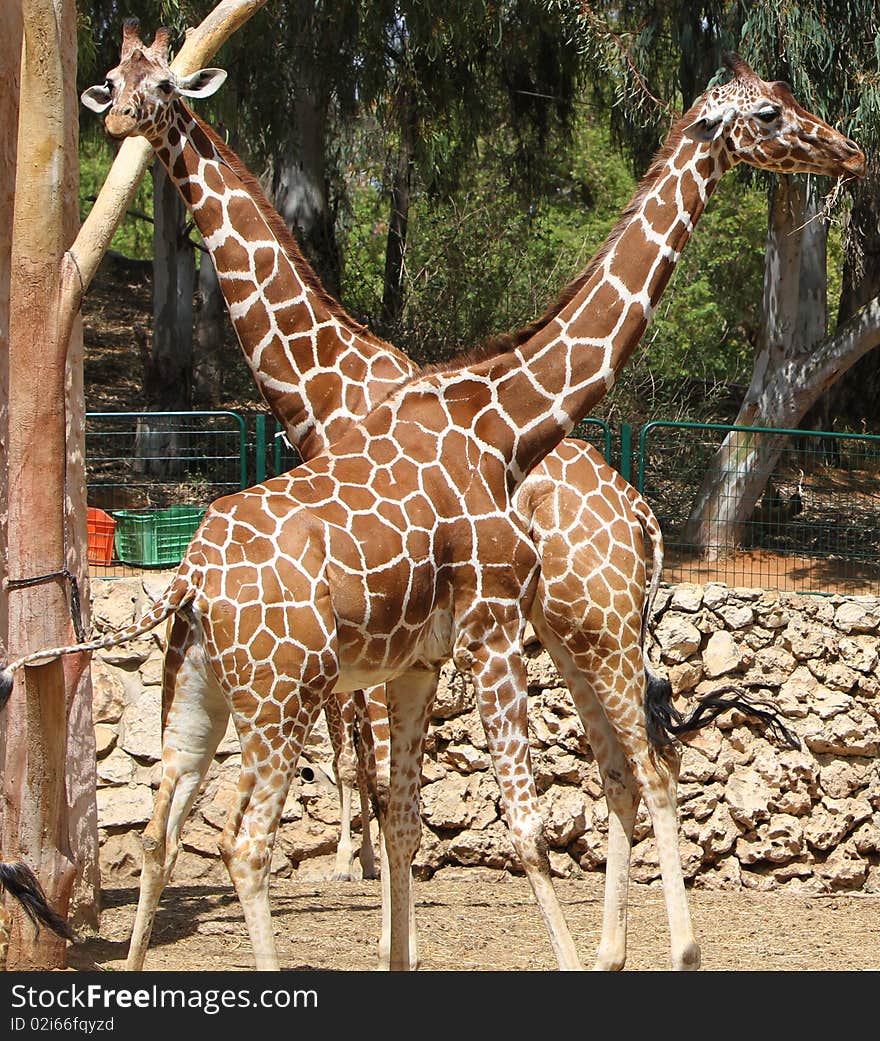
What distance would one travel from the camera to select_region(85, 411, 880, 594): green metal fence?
10.5 meters

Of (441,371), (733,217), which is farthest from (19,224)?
(733,217)

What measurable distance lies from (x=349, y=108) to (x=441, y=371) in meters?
9.91

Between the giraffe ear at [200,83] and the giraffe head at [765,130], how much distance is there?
2.08 m

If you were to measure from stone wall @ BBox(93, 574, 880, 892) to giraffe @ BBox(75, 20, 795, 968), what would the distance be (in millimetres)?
2904

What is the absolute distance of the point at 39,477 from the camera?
5855 millimetres

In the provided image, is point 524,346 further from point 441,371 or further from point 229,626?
point 229,626

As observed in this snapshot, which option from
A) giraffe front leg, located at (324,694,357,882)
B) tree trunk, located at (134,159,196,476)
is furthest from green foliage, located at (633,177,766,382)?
giraffe front leg, located at (324,694,357,882)

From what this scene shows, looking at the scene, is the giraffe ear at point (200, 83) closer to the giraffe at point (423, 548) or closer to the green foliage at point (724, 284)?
the giraffe at point (423, 548)

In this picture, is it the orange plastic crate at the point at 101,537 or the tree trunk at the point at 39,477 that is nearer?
the tree trunk at the point at 39,477

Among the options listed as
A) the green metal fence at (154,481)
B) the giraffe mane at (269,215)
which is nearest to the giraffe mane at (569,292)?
the giraffe mane at (269,215)

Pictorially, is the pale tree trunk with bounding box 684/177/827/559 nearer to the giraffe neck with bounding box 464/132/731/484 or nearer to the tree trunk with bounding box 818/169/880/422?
the tree trunk with bounding box 818/169/880/422

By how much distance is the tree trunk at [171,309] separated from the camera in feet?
53.4

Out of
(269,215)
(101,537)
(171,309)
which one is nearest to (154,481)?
(101,537)

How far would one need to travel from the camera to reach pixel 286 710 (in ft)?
16.1
